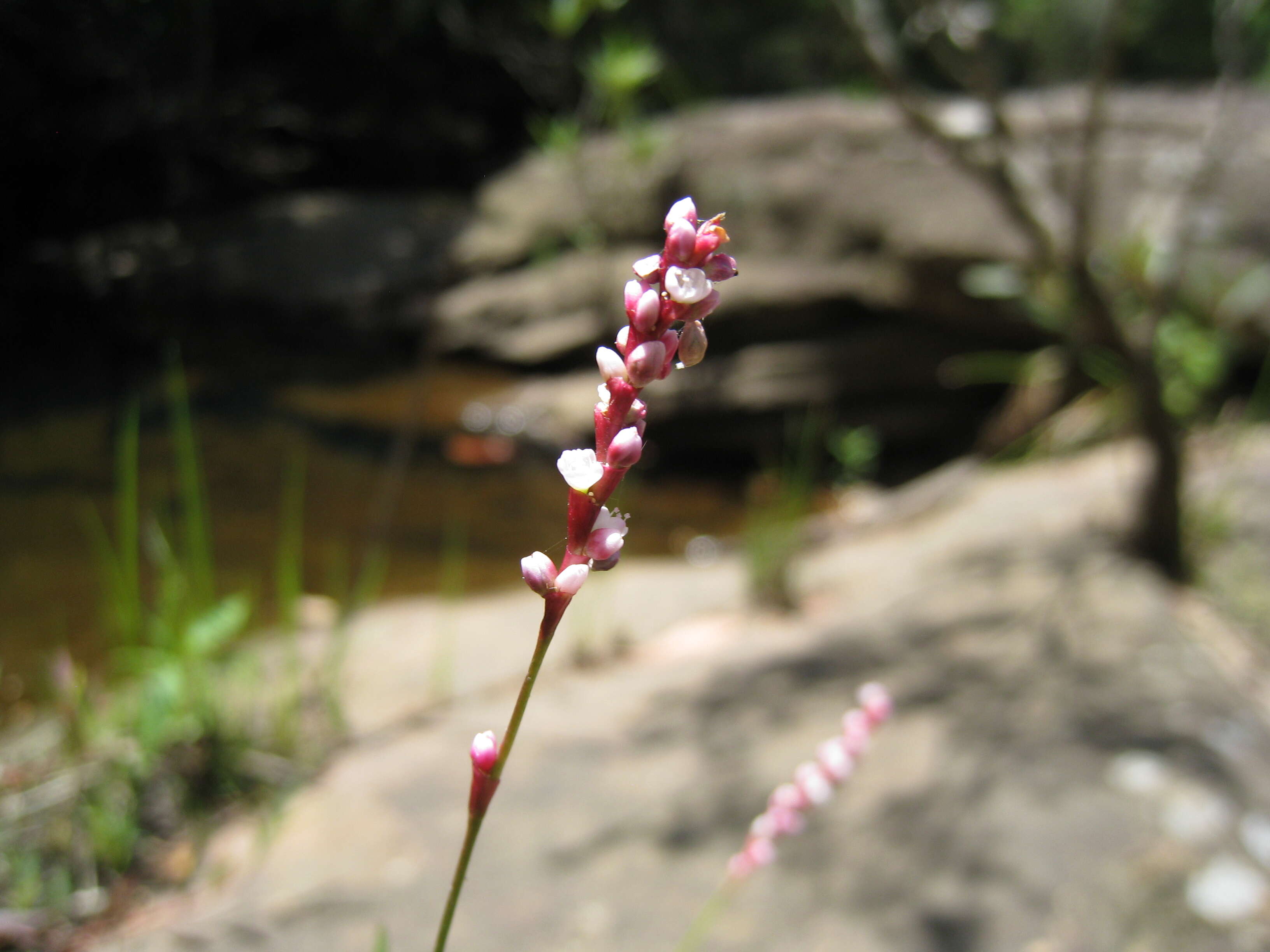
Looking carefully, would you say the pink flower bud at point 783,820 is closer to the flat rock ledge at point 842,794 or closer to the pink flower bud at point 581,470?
the pink flower bud at point 581,470


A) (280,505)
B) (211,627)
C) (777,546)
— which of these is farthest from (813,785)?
(280,505)

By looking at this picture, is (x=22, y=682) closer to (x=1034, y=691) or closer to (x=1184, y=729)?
(x=1034, y=691)

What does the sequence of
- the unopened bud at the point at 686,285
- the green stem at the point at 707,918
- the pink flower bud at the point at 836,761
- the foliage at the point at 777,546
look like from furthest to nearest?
the foliage at the point at 777,546 < the green stem at the point at 707,918 < the pink flower bud at the point at 836,761 < the unopened bud at the point at 686,285

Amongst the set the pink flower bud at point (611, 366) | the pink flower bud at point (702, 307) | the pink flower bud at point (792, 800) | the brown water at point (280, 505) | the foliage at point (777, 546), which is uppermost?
the brown water at point (280, 505)

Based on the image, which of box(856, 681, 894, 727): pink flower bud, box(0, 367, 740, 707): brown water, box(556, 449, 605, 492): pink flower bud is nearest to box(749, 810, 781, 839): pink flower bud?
box(856, 681, 894, 727): pink flower bud

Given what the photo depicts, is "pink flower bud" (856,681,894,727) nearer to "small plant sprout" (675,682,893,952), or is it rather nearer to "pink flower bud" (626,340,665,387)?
"small plant sprout" (675,682,893,952)

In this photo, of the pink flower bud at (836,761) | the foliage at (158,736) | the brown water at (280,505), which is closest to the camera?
the pink flower bud at (836,761)

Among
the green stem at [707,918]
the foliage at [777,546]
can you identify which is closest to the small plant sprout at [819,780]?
the green stem at [707,918]

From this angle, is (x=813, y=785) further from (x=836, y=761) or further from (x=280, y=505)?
(x=280, y=505)
